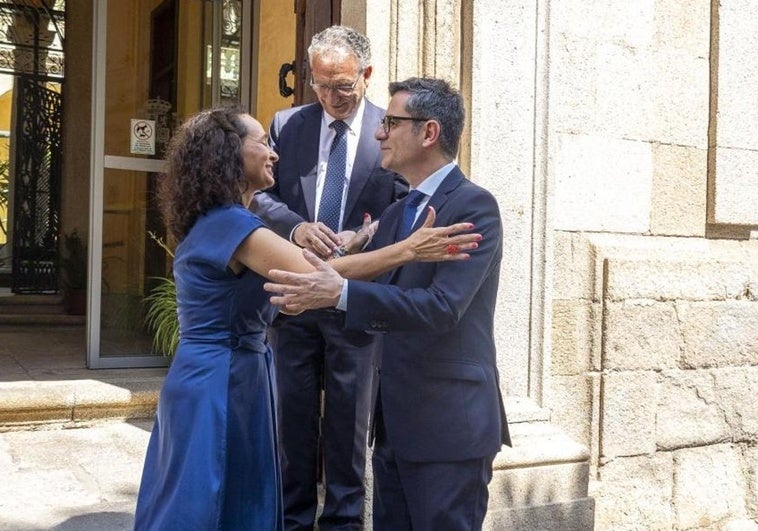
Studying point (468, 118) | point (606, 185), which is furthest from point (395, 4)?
point (606, 185)

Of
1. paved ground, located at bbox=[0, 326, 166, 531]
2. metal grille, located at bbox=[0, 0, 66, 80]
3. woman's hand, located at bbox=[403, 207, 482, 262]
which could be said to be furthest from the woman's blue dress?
metal grille, located at bbox=[0, 0, 66, 80]

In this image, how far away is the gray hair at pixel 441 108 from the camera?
9.07 ft

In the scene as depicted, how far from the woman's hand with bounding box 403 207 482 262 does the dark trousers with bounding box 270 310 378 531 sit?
1.28 metres

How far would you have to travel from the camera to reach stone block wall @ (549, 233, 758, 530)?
4945 mm

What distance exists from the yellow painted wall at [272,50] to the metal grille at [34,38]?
17.2 ft

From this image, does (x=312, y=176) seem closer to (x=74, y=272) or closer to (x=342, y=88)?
(x=342, y=88)

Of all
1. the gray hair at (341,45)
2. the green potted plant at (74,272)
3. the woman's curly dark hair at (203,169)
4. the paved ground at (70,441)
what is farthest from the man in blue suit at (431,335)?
the green potted plant at (74,272)

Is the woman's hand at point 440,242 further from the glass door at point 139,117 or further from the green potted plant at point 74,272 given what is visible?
the green potted plant at point 74,272

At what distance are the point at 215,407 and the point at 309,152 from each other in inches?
58.4

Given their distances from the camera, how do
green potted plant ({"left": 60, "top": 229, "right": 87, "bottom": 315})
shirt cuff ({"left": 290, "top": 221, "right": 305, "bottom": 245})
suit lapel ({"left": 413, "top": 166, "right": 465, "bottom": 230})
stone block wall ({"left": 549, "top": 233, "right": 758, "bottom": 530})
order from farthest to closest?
A: green potted plant ({"left": 60, "top": 229, "right": 87, "bottom": 315}) < stone block wall ({"left": 549, "top": 233, "right": 758, "bottom": 530}) < shirt cuff ({"left": 290, "top": 221, "right": 305, "bottom": 245}) < suit lapel ({"left": 413, "top": 166, "right": 465, "bottom": 230})

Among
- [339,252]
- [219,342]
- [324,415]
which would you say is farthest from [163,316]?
[219,342]

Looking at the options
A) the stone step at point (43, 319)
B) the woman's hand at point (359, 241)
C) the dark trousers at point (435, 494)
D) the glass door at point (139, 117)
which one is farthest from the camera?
the stone step at point (43, 319)

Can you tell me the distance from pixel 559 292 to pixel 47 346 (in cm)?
503

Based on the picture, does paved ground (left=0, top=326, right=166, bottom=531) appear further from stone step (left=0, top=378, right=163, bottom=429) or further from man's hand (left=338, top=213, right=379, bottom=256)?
man's hand (left=338, top=213, right=379, bottom=256)
